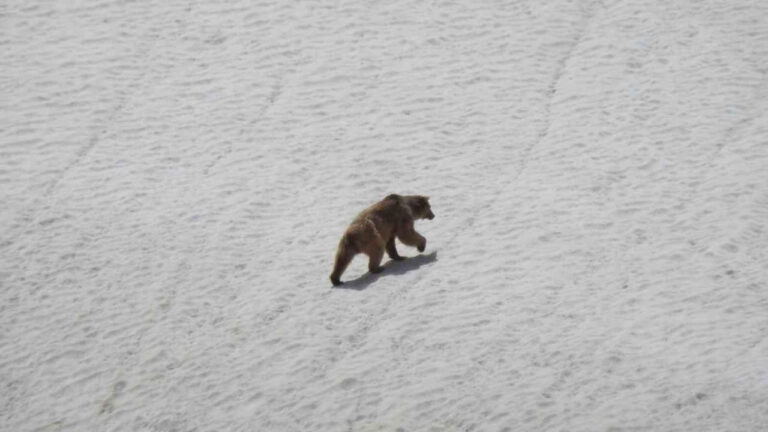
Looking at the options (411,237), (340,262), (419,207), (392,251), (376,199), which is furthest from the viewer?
(376,199)

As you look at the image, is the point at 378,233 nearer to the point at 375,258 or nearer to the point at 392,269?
the point at 375,258

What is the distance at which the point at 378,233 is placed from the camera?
40.1 feet

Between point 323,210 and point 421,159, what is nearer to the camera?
point 323,210

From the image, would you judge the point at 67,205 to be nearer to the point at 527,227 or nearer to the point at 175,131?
the point at 175,131

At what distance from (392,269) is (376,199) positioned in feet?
7.33

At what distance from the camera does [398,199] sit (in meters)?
12.6

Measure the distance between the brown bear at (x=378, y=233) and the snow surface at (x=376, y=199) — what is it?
0.96ft

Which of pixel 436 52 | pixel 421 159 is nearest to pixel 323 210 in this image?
pixel 421 159

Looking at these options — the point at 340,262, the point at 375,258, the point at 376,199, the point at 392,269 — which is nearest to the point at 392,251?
the point at 392,269

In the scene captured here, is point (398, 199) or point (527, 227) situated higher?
point (398, 199)

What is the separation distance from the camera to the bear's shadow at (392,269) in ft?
40.7

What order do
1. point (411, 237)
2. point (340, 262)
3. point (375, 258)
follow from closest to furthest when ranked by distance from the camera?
point (340, 262) < point (375, 258) < point (411, 237)

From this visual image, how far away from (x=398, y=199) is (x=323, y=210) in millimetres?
2255

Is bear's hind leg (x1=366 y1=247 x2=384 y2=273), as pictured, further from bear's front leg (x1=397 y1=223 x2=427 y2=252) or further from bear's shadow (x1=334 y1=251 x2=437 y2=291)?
bear's front leg (x1=397 y1=223 x2=427 y2=252)
